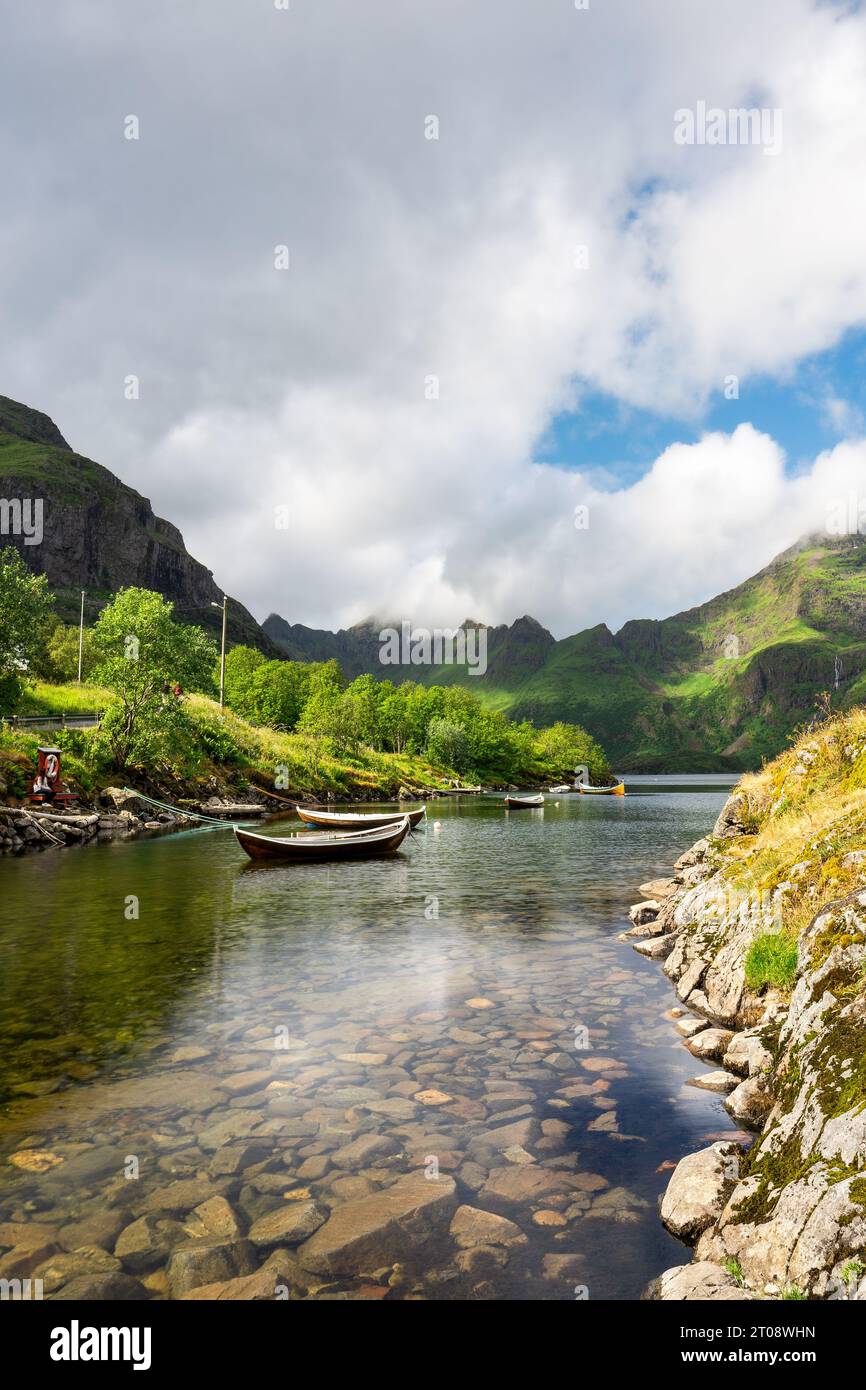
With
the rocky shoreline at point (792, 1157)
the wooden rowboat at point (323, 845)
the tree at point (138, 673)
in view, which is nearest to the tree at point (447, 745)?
the tree at point (138, 673)

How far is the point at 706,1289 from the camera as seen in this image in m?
5.66

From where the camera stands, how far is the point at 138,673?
193 ft

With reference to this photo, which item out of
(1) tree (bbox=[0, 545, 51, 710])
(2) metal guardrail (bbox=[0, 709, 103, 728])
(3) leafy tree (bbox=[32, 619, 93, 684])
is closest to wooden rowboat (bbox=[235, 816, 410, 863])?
(1) tree (bbox=[0, 545, 51, 710])

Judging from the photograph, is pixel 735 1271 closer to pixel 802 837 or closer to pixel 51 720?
pixel 802 837

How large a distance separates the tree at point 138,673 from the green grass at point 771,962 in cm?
5303

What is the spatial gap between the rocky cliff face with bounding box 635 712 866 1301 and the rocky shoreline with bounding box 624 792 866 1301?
0.05 feet

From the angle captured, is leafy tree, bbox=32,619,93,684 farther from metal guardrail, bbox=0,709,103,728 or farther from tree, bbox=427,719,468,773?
tree, bbox=427,719,468,773

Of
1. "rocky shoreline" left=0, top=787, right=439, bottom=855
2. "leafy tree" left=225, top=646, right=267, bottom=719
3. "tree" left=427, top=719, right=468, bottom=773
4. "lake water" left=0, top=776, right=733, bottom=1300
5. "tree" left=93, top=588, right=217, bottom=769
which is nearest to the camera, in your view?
"lake water" left=0, top=776, right=733, bottom=1300

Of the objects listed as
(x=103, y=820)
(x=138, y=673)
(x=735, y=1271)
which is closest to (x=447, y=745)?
(x=138, y=673)

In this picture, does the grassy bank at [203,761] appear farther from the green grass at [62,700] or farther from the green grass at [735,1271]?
the green grass at [735,1271]

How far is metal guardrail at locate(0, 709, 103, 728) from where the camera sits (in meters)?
57.0

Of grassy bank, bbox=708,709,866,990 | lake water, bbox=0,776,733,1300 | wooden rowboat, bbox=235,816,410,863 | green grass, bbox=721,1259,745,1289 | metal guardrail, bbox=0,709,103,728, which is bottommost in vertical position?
wooden rowboat, bbox=235,816,410,863

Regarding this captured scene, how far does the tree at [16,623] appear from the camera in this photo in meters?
47.0

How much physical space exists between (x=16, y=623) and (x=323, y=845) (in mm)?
26318
